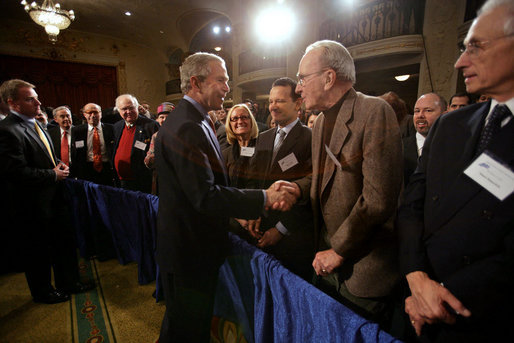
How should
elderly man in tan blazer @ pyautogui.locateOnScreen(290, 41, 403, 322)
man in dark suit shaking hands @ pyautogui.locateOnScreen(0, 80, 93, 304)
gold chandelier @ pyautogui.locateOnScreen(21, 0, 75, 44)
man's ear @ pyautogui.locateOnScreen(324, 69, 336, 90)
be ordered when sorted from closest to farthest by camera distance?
elderly man in tan blazer @ pyautogui.locateOnScreen(290, 41, 403, 322), man's ear @ pyautogui.locateOnScreen(324, 69, 336, 90), man in dark suit shaking hands @ pyautogui.locateOnScreen(0, 80, 93, 304), gold chandelier @ pyautogui.locateOnScreen(21, 0, 75, 44)

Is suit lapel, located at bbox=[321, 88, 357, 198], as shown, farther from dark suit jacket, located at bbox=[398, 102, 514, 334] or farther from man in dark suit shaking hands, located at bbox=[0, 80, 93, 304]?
man in dark suit shaking hands, located at bbox=[0, 80, 93, 304]

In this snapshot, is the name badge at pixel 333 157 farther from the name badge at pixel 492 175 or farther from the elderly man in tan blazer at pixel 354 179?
the name badge at pixel 492 175

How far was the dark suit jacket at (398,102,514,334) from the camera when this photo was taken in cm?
72

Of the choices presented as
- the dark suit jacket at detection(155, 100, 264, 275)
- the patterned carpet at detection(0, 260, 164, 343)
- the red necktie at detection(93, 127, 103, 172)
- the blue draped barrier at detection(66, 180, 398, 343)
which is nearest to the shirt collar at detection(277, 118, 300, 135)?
the dark suit jacket at detection(155, 100, 264, 275)

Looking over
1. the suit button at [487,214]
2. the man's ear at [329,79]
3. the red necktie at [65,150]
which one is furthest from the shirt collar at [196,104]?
the red necktie at [65,150]

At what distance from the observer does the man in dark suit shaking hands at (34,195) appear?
1.98m

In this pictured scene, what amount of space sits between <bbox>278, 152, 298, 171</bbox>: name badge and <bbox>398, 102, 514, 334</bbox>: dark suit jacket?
809 mm

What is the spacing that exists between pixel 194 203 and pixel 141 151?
2.35 m

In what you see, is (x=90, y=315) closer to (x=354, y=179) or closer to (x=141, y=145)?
(x=141, y=145)

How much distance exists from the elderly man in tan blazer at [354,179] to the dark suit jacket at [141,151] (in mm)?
2569

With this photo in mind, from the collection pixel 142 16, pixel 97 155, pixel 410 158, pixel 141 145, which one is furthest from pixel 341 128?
pixel 142 16

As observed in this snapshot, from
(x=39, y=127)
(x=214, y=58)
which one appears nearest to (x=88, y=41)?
(x=39, y=127)

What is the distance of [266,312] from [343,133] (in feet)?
3.04

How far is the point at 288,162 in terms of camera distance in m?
1.75
